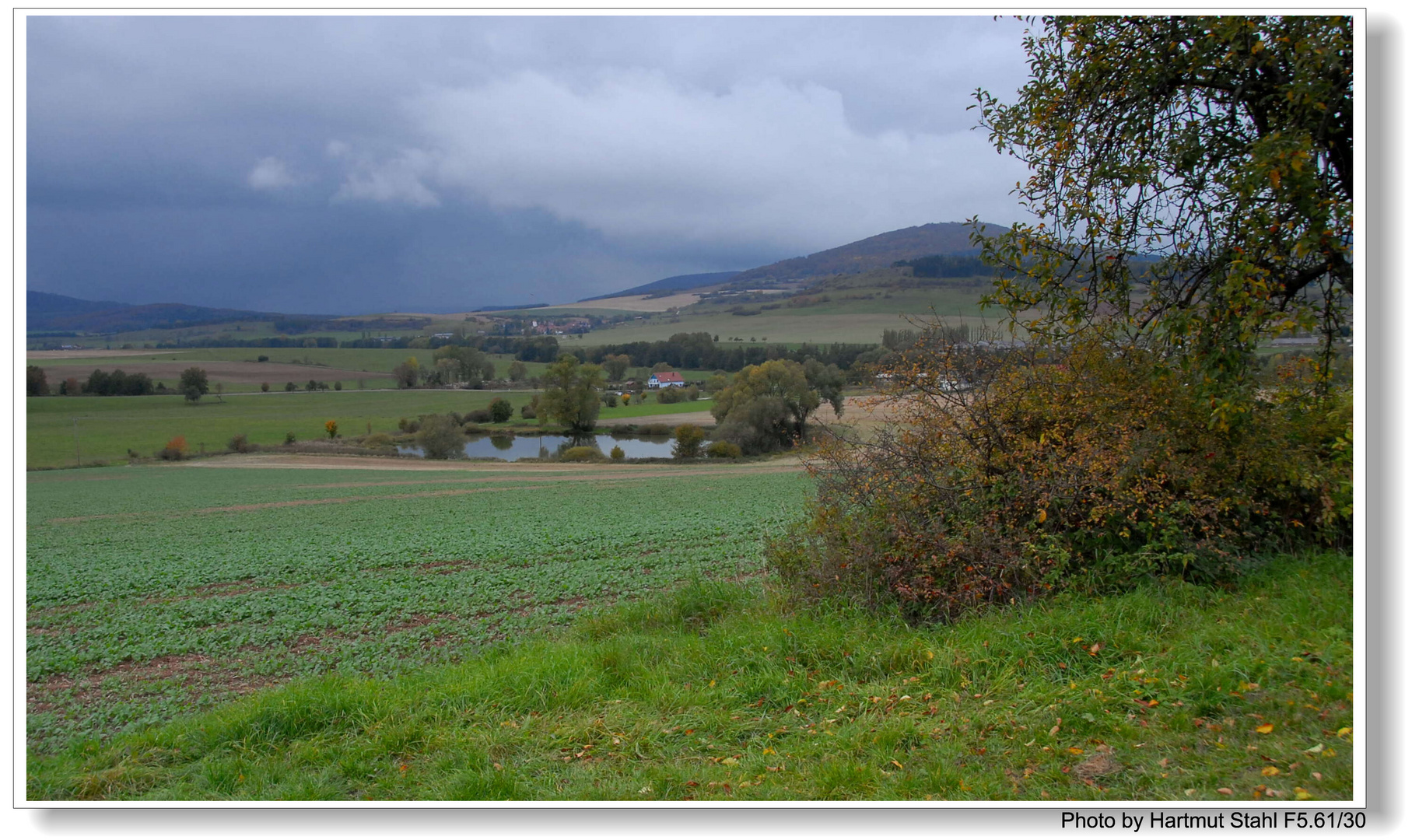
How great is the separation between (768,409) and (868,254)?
56617 mm

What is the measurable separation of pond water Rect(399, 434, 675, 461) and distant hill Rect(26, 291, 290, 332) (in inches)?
958

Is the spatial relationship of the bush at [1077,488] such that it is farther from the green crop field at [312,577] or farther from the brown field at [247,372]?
the brown field at [247,372]

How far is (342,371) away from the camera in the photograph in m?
95.8

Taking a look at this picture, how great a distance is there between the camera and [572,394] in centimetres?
7450

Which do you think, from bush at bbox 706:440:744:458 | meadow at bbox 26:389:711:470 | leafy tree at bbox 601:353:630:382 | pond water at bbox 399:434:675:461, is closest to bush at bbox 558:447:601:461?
pond water at bbox 399:434:675:461

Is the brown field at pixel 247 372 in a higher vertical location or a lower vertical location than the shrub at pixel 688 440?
higher

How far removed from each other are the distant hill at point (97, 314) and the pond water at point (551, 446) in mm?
24338

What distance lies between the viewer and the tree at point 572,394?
7456 centimetres

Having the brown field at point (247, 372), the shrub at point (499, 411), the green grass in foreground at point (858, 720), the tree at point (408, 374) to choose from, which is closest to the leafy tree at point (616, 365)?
the shrub at point (499, 411)

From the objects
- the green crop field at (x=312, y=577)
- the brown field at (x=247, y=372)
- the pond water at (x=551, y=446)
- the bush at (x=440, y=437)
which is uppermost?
the brown field at (x=247, y=372)

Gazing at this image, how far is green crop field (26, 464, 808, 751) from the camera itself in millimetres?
8055

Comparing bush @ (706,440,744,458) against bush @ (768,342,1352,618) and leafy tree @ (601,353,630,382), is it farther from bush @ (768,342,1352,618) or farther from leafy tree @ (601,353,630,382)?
bush @ (768,342,1352,618)

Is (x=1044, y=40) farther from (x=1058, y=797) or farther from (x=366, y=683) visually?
(x=366, y=683)
